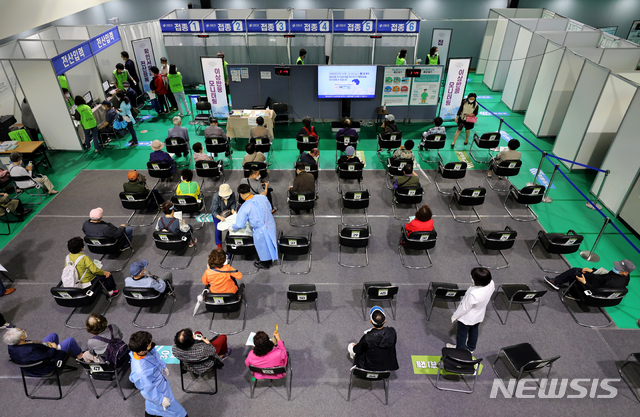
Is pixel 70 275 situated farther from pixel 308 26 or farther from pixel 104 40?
pixel 308 26

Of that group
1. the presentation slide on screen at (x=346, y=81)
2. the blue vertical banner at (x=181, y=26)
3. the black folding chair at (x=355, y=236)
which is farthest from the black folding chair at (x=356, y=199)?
the blue vertical banner at (x=181, y=26)

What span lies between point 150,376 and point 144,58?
1222 centimetres

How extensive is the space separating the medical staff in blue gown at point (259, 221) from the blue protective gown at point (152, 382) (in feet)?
8.09

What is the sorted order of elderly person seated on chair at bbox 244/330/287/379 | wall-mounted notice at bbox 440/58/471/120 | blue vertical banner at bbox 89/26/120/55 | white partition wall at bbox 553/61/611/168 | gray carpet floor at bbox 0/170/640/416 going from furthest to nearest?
blue vertical banner at bbox 89/26/120/55 < wall-mounted notice at bbox 440/58/471/120 < white partition wall at bbox 553/61/611/168 < gray carpet floor at bbox 0/170/640/416 < elderly person seated on chair at bbox 244/330/287/379

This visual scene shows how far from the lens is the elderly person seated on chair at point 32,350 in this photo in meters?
4.34

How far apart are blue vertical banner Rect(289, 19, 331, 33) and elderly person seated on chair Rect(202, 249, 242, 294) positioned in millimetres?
9704

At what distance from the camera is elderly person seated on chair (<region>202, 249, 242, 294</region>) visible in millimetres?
5094

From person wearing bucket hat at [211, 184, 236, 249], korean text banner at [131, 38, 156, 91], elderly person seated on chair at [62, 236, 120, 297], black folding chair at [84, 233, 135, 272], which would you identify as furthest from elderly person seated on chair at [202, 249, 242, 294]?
korean text banner at [131, 38, 156, 91]

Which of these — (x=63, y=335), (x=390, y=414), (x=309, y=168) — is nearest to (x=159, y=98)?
(x=309, y=168)

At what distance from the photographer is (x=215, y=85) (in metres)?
11.7

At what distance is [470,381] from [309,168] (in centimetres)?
496

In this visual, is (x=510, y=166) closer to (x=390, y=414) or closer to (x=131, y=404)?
(x=390, y=414)

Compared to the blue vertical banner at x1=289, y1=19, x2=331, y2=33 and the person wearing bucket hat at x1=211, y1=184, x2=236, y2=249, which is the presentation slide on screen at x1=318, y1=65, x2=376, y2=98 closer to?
the blue vertical banner at x1=289, y1=19, x2=331, y2=33

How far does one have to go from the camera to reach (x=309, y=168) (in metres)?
8.11
